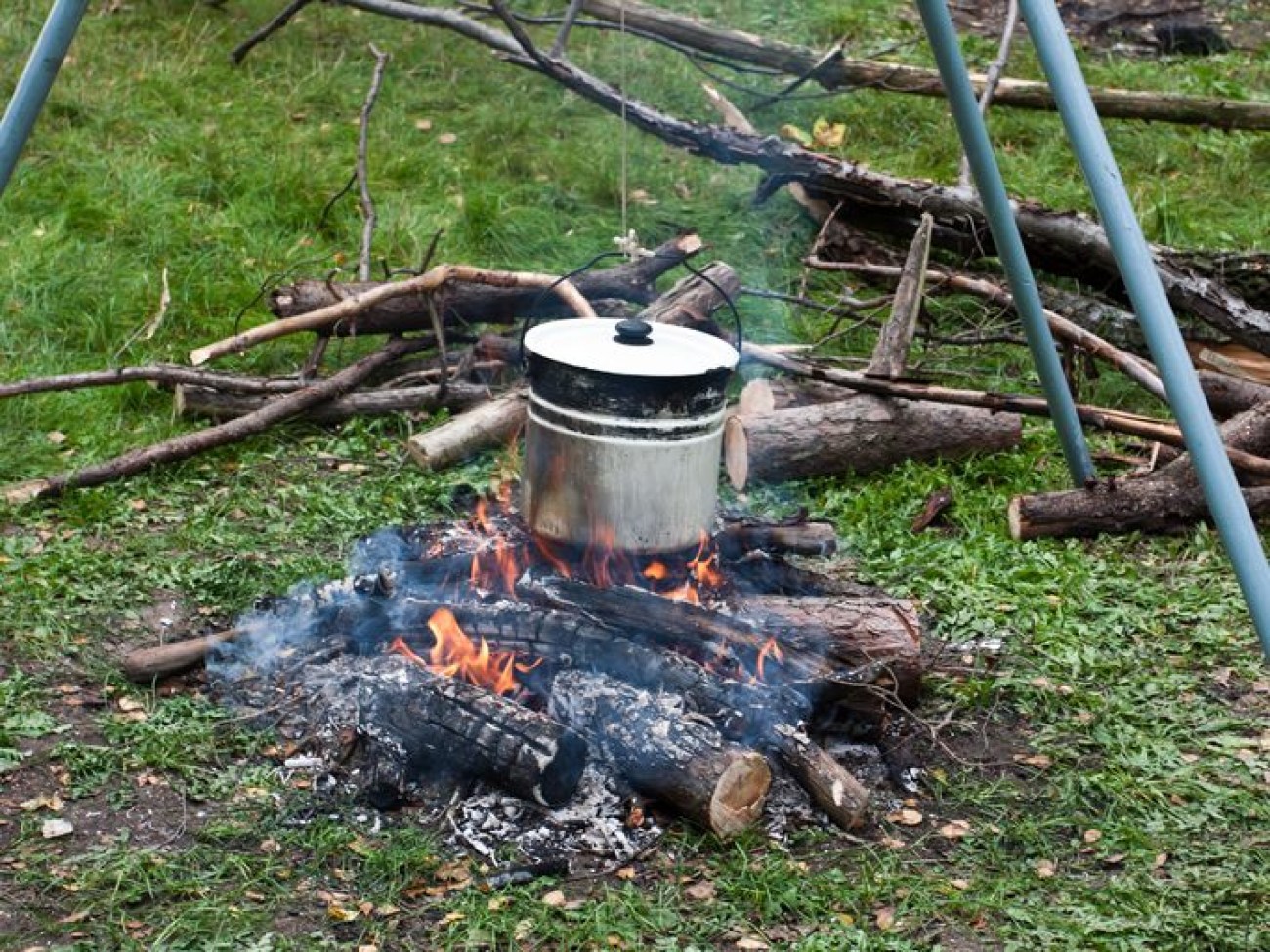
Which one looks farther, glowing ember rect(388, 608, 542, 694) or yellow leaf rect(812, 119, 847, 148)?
yellow leaf rect(812, 119, 847, 148)

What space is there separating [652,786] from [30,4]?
8.29 meters

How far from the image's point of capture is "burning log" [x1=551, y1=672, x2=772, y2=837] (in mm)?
4008

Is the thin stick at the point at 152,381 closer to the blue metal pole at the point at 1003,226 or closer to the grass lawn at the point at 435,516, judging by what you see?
the grass lawn at the point at 435,516

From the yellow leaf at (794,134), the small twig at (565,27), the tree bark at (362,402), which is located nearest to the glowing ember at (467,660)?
the tree bark at (362,402)

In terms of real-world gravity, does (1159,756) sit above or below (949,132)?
below

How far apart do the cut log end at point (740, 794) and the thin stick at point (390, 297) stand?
271 cm

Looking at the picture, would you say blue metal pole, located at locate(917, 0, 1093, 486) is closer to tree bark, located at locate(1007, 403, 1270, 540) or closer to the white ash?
tree bark, located at locate(1007, 403, 1270, 540)

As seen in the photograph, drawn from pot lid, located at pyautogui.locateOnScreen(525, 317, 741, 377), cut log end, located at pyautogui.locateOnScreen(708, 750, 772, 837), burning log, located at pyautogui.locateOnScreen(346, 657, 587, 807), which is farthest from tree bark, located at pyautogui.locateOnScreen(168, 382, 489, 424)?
cut log end, located at pyautogui.locateOnScreen(708, 750, 772, 837)

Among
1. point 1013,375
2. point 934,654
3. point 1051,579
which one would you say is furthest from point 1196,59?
point 934,654

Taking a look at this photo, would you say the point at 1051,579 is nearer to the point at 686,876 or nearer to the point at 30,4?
the point at 686,876

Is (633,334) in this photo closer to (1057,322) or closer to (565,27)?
(1057,322)

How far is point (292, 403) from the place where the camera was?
6449 mm

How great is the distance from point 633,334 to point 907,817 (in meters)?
1.51

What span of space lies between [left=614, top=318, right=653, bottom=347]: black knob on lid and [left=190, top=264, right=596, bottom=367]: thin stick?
1832mm
